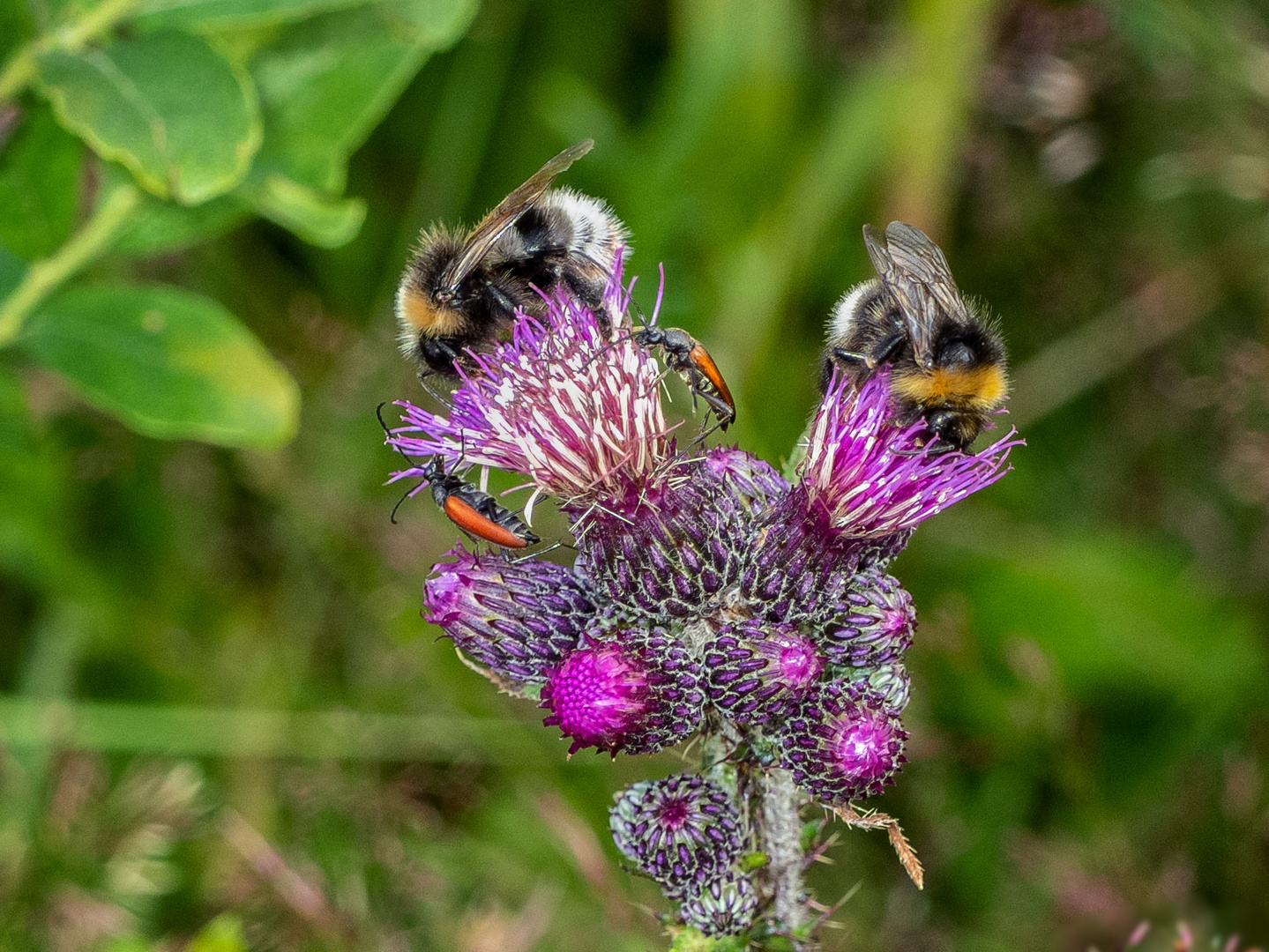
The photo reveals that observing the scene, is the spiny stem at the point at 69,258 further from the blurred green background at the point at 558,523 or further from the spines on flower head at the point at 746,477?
the spines on flower head at the point at 746,477

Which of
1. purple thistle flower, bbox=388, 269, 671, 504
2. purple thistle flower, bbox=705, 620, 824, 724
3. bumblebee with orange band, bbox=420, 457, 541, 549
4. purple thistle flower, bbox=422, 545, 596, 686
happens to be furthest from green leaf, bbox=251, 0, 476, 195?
purple thistle flower, bbox=705, 620, 824, 724

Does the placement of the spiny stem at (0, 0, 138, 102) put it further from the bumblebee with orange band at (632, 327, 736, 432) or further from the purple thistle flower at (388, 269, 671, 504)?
the bumblebee with orange band at (632, 327, 736, 432)

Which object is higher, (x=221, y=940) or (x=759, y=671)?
(x=759, y=671)

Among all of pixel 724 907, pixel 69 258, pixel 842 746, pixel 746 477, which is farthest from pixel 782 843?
pixel 69 258

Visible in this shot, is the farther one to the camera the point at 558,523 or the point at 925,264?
the point at 558,523

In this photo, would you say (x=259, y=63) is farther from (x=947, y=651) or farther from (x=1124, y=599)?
(x=1124, y=599)

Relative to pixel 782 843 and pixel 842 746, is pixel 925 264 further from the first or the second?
pixel 782 843

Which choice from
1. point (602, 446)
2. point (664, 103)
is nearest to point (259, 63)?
point (602, 446)

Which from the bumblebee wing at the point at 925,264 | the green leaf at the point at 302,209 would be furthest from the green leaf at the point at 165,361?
the bumblebee wing at the point at 925,264
